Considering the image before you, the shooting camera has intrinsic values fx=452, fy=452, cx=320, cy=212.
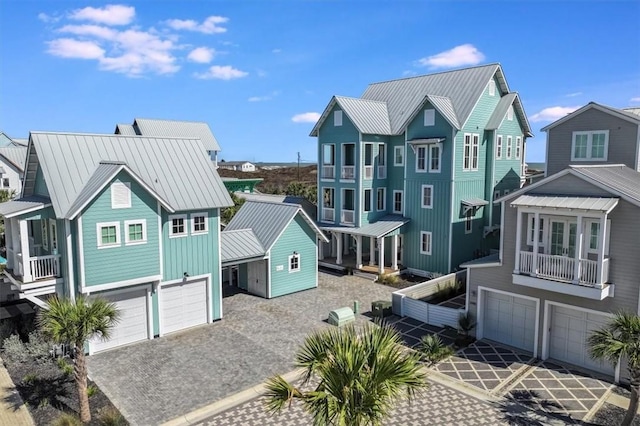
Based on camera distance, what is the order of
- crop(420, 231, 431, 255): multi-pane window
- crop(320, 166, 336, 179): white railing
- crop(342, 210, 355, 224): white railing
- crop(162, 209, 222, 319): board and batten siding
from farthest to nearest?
1. crop(320, 166, 336, 179): white railing
2. crop(342, 210, 355, 224): white railing
3. crop(420, 231, 431, 255): multi-pane window
4. crop(162, 209, 222, 319): board and batten siding

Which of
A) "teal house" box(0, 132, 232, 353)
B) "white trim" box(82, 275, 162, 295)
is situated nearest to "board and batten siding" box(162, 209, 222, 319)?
"teal house" box(0, 132, 232, 353)

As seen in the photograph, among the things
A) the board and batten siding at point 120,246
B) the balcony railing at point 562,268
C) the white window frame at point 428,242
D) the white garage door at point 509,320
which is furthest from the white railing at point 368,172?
A: the board and batten siding at point 120,246

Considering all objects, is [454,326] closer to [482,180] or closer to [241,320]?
[241,320]

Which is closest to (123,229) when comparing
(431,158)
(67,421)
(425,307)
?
(67,421)

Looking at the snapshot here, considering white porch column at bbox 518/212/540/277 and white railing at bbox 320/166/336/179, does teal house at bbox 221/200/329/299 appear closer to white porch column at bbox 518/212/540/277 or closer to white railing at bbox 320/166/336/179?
white railing at bbox 320/166/336/179

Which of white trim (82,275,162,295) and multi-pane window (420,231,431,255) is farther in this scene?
multi-pane window (420,231,431,255)

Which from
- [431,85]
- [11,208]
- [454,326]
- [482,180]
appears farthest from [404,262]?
[11,208]

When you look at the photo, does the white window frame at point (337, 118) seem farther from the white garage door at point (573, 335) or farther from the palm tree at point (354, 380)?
the palm tree at point (354, 380)
